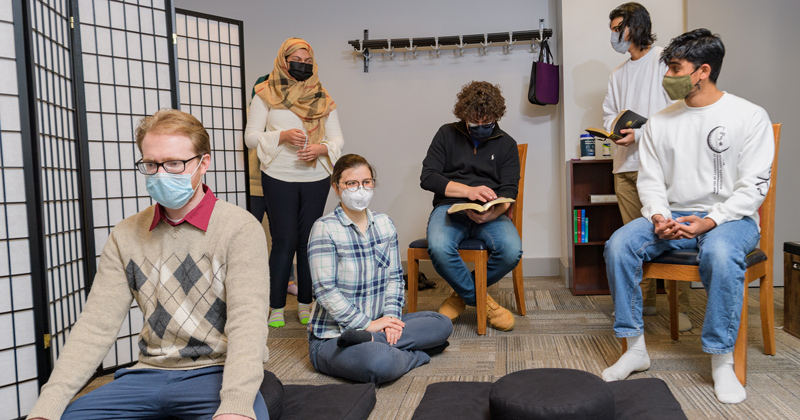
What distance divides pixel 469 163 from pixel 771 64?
197 cm

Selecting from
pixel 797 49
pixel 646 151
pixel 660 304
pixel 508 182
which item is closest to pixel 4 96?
pixel 508 182

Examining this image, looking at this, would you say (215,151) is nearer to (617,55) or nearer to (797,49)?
(617,55)

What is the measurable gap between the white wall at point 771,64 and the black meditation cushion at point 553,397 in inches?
100

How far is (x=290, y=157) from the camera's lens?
9.80ft

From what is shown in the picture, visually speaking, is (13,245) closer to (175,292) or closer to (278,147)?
(175,292)

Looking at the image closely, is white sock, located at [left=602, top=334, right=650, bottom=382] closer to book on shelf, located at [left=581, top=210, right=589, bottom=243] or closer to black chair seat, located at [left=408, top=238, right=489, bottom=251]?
black chair seat, located at [left=408, top=238, right=489, bottom=251]

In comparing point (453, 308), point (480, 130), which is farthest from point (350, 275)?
point (480, 130)

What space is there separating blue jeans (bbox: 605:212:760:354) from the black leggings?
4.96ft

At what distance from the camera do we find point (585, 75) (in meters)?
3.74

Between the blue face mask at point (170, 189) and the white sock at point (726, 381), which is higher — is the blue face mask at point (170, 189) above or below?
above

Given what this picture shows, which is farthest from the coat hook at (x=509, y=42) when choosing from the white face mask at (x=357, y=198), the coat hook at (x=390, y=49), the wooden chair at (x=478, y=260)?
the white face mask at (x=357, y=198)

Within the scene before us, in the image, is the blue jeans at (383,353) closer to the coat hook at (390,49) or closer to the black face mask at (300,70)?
the black face mask at (300,70)

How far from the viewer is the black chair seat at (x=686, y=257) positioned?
6.64 ft

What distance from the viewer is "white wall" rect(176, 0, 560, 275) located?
415 cm
